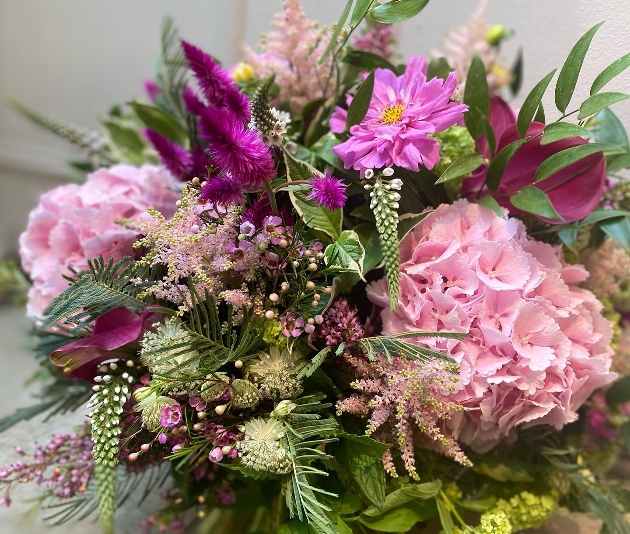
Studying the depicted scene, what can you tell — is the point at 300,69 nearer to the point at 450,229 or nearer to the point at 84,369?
the point at 450,229

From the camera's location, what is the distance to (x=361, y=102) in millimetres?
488

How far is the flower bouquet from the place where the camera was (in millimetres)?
424

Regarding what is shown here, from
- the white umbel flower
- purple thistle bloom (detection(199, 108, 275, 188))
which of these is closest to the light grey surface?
the white umbel flower

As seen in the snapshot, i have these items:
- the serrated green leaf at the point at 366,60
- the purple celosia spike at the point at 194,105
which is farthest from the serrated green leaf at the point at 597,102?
the purple celosia spike at the point at 194,105

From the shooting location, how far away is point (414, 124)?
45 centimetres

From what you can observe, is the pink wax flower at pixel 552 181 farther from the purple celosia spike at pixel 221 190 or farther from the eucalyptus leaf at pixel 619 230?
the purple celosia spike at pixel 221 190

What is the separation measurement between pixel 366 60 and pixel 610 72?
25 cm

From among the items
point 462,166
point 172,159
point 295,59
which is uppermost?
point 295,59

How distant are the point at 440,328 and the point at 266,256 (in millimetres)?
166

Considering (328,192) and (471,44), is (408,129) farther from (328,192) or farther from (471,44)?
(471,44)

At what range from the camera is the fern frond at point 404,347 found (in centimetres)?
42

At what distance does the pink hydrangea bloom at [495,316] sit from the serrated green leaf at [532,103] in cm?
9

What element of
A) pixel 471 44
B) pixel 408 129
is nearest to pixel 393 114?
pixel 408 129

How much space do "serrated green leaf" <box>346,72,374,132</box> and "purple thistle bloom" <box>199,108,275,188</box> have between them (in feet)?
0.41
